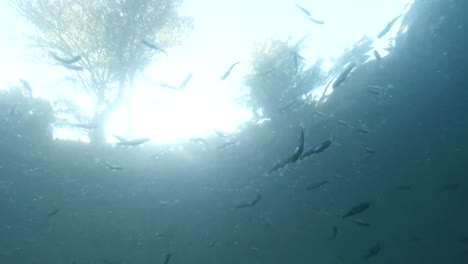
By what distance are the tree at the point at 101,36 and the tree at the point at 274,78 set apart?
17.5 feet

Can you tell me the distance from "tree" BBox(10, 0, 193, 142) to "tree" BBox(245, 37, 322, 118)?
210 inches

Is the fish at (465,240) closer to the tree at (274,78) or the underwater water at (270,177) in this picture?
the underwater water at (270,177)

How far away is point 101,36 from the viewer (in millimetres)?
16219

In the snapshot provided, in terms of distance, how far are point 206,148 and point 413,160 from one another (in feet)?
39.5

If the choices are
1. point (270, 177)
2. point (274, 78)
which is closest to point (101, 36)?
point (274, 78)

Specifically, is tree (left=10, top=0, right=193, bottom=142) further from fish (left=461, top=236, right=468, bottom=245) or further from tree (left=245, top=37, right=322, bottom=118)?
fish (left=461, top=236, right=468, bottom=245)

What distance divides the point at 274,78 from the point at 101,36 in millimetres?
8881

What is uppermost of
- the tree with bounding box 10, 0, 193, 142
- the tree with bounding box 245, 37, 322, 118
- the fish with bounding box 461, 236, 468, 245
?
the tree with bounding box 10, 0, 193, 142

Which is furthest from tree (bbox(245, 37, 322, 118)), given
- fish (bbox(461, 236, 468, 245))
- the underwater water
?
fish (bbox(461, 236, 468, 245))

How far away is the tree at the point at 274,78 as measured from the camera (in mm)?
16484

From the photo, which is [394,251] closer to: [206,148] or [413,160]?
[413,160]

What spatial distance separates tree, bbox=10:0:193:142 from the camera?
A: 1605 centimetres

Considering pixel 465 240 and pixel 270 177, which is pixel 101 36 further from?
pixel 465 240

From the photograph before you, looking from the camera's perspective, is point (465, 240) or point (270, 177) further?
point (465, 240)
